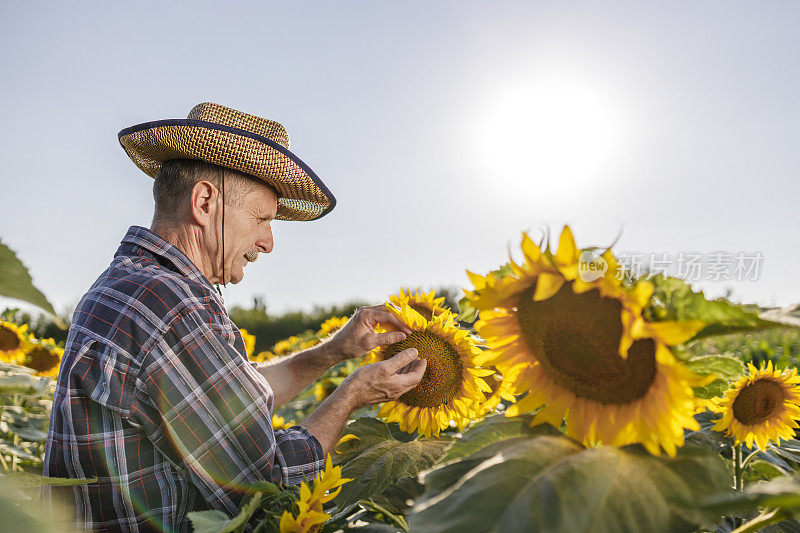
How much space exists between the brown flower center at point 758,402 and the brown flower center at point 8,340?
4.52 m

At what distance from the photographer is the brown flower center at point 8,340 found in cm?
406

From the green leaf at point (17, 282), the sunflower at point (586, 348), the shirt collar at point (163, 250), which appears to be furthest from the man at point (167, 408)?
the green leaf at point (17, 282)

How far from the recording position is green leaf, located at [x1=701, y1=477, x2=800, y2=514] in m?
0.49

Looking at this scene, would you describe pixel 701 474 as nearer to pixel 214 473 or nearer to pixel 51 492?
pixel 214 473

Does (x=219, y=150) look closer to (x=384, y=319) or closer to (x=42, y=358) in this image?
(x=384, y=319)

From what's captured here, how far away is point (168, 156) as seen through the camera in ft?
8.05

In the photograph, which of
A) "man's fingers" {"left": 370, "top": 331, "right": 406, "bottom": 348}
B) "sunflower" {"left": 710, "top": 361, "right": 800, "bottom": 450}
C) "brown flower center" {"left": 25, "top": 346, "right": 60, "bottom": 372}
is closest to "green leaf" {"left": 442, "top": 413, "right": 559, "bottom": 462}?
"man's fingers" {"left": 370, "top": 331, "right": 406, "bottom": 348}

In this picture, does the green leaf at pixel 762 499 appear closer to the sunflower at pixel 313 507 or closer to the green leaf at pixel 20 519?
the green leaf at pixel 20 519

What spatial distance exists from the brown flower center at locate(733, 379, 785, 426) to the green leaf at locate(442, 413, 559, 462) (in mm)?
1334

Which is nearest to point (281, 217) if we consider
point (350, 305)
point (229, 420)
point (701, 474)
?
point (229, 420)

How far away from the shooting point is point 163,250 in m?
2.09

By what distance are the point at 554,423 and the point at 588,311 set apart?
0.19m

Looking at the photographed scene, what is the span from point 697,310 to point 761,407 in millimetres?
1511

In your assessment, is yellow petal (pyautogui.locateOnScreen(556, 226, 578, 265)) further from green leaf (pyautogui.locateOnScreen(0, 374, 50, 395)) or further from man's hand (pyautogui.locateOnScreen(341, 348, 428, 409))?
man's hand (pyautogui.locateOnScreen(341, 348, 428, 409))
